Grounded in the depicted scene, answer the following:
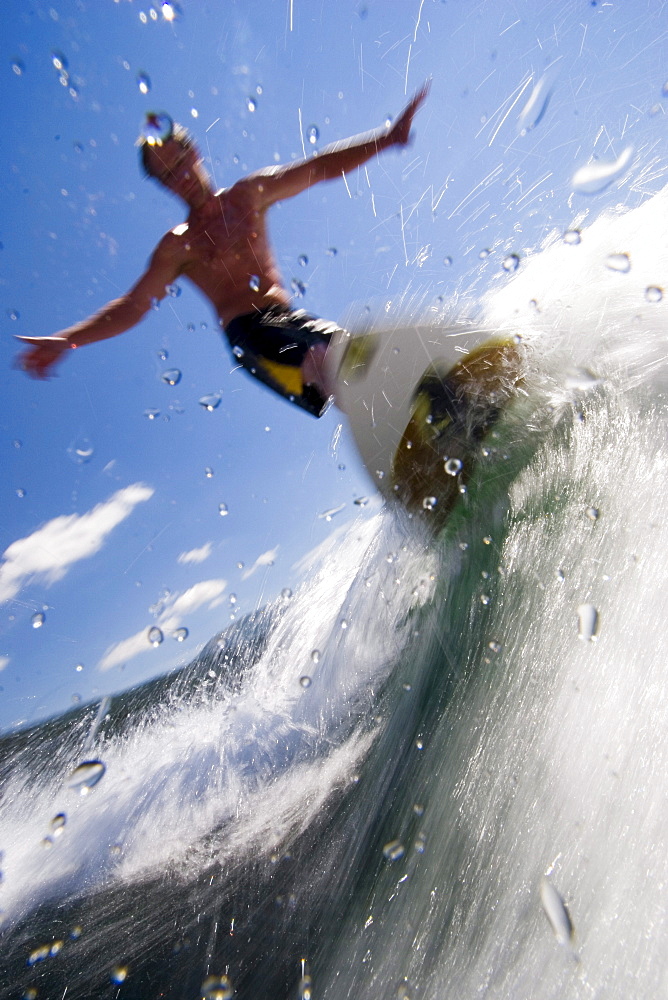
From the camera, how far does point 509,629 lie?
1.58 metres

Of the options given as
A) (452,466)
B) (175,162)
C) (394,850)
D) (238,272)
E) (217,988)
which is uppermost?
(175,162)

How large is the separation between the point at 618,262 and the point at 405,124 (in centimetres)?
86

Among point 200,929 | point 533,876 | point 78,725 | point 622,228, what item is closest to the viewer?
point 533,876

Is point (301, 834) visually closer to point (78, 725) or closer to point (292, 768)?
point (292, 768)

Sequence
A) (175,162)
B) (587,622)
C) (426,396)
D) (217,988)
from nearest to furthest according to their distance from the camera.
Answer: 1. (217,988)
2. (587,622)
3. (175,162)
4. (426,396)

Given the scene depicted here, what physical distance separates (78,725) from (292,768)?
62.8 inches

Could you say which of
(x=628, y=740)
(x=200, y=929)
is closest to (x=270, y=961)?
(x=200, y=929)

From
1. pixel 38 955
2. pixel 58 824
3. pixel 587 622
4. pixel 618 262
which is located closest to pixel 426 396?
pixel 618 262

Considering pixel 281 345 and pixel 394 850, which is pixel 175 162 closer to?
pixel 281 345

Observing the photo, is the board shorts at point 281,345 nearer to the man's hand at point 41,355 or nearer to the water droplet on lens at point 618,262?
the man's hand at point 41,355

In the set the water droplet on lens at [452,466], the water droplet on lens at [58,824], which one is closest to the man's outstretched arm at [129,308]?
the water droplet on lens at [452,466]

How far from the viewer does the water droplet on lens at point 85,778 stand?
213cm

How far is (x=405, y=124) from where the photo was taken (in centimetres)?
168

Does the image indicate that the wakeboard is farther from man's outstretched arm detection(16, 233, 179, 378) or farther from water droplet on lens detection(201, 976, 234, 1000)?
water droplet on lens detection(201, 976, 234, 1000)
